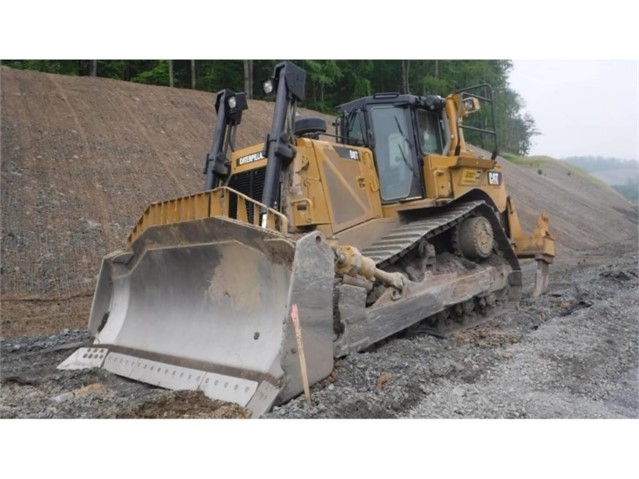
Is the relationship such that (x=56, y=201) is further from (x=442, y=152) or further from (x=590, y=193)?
(x=590, y=193)

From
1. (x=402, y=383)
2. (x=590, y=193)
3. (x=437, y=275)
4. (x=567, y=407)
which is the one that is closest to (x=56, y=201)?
(x=437, y=275)

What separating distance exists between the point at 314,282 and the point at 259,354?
64 centimetres

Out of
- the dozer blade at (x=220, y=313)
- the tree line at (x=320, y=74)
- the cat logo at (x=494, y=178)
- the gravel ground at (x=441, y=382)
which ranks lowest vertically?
the gravel ground at (x=441, y=382)

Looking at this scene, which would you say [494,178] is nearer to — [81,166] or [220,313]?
[220,313]

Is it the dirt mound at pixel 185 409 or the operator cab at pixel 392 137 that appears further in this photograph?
the operator cab at pixel 392 137

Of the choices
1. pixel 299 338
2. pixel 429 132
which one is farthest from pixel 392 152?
pixel 299 338

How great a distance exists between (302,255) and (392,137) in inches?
119

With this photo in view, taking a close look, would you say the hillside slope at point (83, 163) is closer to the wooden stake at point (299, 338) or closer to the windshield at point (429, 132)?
the windshield at point (429, 132)

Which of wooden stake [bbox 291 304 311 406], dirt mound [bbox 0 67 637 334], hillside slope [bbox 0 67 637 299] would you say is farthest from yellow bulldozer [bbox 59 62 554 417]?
hillside slope [bbox 0 67 637 299]

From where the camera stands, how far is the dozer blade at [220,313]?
13.3 feet

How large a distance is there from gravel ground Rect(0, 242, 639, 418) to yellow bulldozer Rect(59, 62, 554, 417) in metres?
0.22

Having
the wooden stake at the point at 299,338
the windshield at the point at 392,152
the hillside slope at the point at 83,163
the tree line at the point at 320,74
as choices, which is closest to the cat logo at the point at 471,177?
the windshield at the point at 392,152

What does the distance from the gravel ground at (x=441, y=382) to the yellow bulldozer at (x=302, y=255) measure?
0.72 feet

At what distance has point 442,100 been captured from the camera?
709 cm
